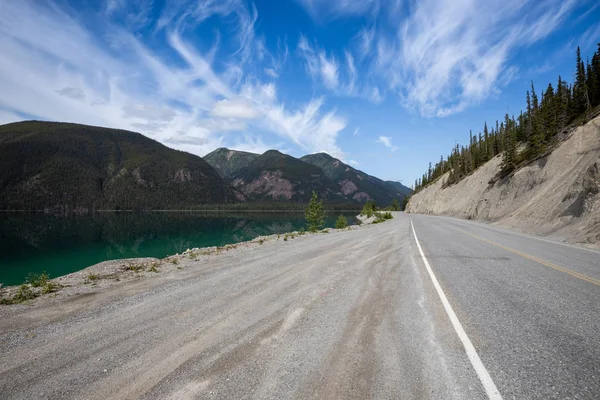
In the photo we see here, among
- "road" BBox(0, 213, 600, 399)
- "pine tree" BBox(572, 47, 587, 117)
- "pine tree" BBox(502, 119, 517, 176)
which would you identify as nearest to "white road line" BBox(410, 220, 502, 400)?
"road" BBox(0, 213, 600, 399)

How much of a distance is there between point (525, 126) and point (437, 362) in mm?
80059

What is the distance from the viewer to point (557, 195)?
2492 centimetres

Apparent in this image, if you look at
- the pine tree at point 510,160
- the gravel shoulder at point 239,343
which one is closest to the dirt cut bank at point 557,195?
the pine tree at point 510,160

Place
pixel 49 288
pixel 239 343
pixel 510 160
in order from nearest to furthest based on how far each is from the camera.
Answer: pixel 239 343 → pixel 49 288 → pixel 510 160

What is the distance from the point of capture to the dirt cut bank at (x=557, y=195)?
20.0 meters

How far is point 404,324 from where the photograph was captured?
5168 mm

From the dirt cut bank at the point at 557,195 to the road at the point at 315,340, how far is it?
1554 centimetres

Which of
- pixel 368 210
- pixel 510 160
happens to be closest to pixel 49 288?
pixel 510 160

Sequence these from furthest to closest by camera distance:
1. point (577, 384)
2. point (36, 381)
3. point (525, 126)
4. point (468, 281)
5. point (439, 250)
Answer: point (525, 126), point (439, 250), point (468, 281), point (36, 381), point (577, 384)

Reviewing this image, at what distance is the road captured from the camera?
3.45 m

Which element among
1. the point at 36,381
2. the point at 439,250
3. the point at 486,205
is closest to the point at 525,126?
the point at 486,205

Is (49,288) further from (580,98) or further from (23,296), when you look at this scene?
(580,98)

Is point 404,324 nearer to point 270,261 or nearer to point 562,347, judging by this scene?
point 562,347

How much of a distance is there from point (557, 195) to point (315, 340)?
29968mm
